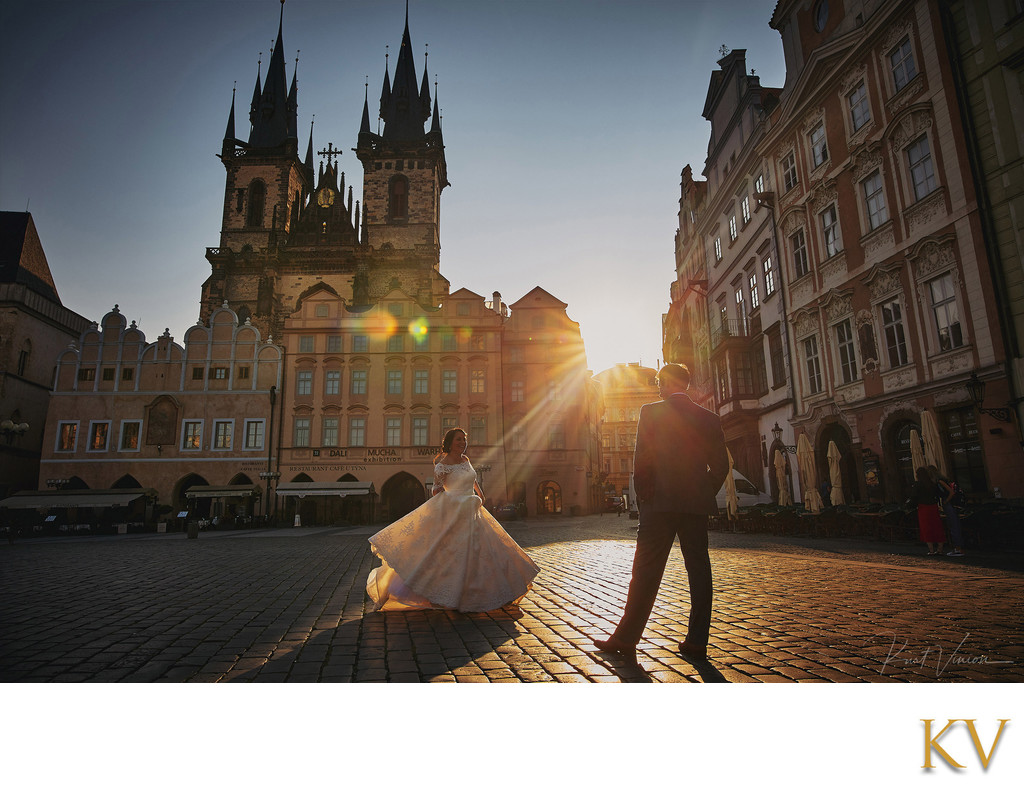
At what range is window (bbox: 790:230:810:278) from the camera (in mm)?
18875

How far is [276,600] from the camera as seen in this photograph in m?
5.87

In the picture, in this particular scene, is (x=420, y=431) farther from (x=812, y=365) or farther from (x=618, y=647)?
(x=618, y=647)

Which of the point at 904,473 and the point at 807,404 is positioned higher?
the point at 807,404

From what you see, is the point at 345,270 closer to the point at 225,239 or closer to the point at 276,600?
the point at 225,239

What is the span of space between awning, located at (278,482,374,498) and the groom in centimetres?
3053

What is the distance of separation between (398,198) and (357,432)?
88.0 ft

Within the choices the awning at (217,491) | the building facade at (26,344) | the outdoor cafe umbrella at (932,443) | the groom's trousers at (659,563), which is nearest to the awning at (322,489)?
the awning at (217,491)

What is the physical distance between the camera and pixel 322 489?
32.2 meters

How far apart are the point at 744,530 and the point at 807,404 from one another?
4643 millimetres

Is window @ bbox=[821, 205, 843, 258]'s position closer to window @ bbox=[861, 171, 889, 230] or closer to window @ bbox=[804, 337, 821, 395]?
window @ bbox=[861, 171, 889, 230]
